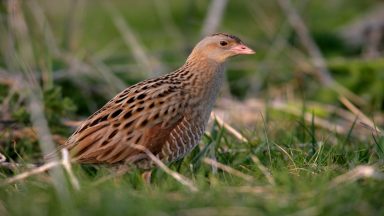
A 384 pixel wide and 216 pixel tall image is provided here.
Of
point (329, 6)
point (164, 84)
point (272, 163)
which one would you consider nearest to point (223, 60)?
point (164, 84)

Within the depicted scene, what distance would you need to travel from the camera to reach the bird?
5.07m

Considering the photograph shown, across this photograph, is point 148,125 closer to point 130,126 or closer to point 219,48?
point 130,126

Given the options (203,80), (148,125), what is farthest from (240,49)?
(148,125)

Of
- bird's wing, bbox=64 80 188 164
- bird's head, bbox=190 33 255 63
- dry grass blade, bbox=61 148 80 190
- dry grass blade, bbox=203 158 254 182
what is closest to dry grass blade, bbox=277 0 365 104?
bird's head, bbox=190 33 255 63

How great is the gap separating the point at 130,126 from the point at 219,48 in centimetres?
109

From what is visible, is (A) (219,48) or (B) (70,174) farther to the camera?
(A) (219,48)

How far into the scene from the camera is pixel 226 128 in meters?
5.97

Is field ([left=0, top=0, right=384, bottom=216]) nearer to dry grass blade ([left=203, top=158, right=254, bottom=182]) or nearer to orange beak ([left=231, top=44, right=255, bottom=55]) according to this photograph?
dry grass blade ([left=203, top=158, right=254, bottom=182])

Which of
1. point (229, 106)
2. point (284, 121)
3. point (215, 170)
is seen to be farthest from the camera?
point (229, 106)

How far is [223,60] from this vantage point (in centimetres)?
593

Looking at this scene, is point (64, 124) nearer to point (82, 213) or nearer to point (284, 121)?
point (284, 121)

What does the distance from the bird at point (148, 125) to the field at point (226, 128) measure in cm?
13

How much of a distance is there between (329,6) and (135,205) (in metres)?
10.7

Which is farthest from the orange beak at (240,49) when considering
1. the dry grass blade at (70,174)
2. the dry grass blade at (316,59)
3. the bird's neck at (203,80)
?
the dry grass blade at (316,59)
